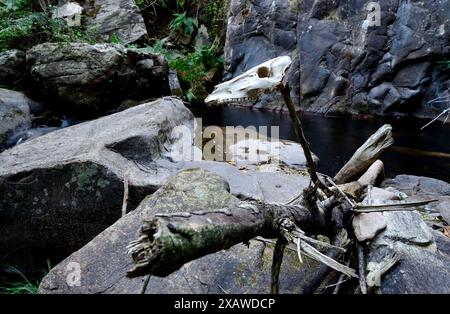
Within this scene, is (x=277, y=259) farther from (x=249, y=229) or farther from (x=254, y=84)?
(x=254, y=84)

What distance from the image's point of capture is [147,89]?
6.70 m

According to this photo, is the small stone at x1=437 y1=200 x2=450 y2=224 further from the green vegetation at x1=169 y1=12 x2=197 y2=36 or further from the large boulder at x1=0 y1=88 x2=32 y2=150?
the green vegetation at x1=169 y1=12 x2=197 y2=36

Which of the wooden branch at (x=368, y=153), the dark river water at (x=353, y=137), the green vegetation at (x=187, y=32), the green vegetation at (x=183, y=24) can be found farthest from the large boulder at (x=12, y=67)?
the green vegetation at (x=183, y=24)

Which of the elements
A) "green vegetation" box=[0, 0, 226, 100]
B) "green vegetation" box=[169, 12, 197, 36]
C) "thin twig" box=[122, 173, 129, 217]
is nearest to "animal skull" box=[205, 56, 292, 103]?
"thin twig" box=[122, 173, 129, 217]

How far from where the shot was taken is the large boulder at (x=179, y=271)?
1.60 m

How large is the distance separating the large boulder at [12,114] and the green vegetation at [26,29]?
1.65m

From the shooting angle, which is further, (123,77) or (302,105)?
(302,105)

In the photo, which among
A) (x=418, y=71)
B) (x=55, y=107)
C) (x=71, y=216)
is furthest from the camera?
(x=418, y=71)

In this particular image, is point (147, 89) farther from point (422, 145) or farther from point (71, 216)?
point (422, 145)

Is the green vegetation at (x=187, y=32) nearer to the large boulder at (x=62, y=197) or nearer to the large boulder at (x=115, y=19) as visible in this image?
the large boulder at (x=115, y=19)

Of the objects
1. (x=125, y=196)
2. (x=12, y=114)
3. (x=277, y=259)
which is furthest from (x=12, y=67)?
(x=277, y=259)

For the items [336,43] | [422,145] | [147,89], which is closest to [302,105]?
[336,43]
